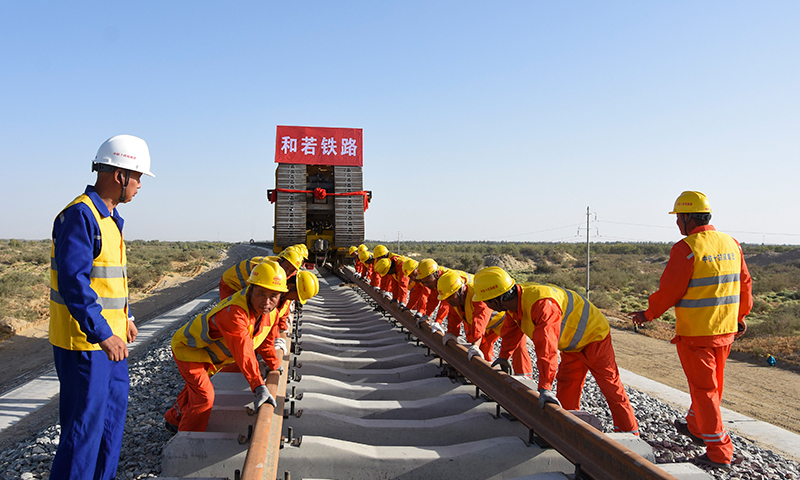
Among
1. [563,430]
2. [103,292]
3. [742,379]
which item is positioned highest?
[103,292]

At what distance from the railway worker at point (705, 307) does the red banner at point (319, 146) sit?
32.3 feet

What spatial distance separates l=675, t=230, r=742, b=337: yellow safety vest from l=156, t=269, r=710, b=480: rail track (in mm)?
1210

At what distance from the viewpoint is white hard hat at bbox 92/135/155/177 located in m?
2.75

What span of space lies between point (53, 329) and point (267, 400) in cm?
127

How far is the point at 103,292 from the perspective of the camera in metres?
2.60

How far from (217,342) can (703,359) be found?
370 centimetres

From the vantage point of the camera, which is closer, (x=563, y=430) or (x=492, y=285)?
(x=563, y=430)

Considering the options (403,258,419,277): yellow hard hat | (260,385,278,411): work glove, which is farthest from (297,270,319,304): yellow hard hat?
(403,258,419,277): yellow hard hat

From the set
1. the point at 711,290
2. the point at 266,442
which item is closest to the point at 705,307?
the point at 711,290

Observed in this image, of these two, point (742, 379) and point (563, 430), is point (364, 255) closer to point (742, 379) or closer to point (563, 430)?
point (742, 379)

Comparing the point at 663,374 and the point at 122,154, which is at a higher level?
the point at 122,154

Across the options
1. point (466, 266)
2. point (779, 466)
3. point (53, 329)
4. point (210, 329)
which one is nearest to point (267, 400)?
point (210, 329)

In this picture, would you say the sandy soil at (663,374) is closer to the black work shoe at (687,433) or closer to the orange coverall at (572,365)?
the black work shoe at (687,433)

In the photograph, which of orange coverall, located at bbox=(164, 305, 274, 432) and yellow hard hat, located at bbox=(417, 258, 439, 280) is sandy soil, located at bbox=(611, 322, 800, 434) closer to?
yellow hard hat, located at bbox=(417, 258, 439, 280)
